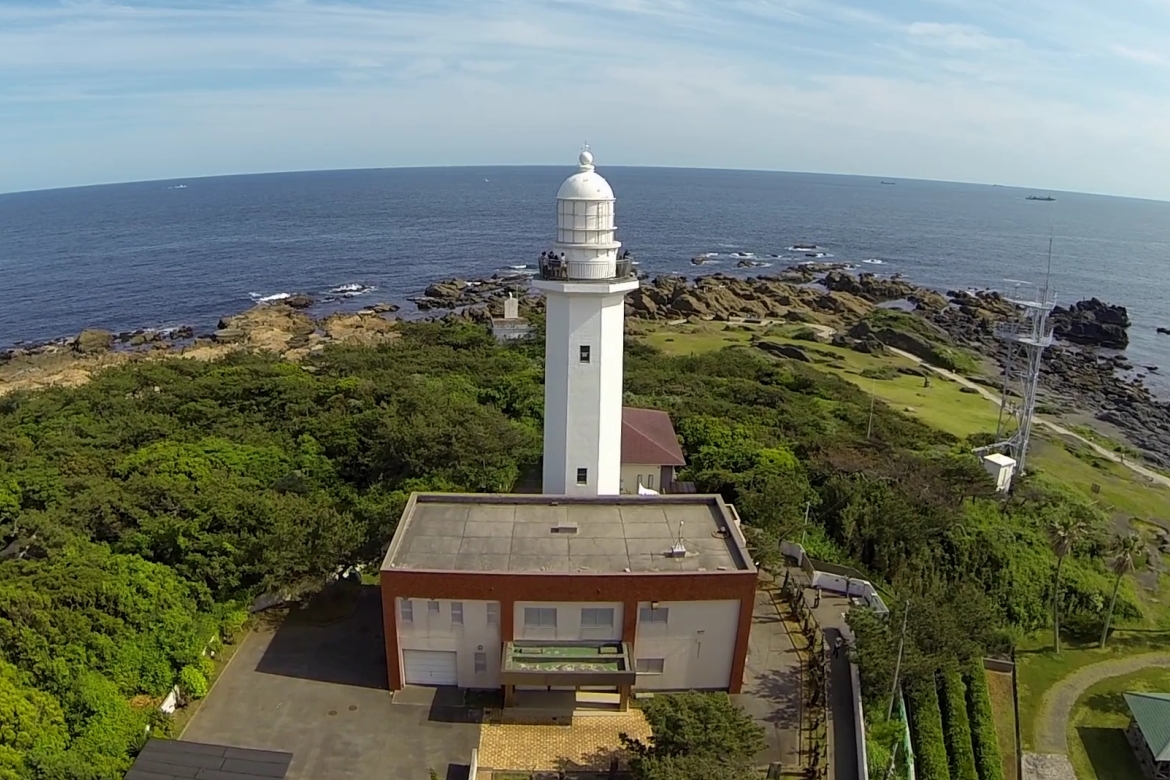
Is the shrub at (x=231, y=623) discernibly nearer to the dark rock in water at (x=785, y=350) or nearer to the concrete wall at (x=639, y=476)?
the concrete wall at (x=639, y=476)

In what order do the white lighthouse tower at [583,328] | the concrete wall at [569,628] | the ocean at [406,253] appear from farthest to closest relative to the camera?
the ocean at [406,253], the white lighthouse tower at [583,328], the concrete wall at [569,628]

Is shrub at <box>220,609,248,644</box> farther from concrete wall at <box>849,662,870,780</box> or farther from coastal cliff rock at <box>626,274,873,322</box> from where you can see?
coastal cliff rock at <box>626,274,873,322</box>

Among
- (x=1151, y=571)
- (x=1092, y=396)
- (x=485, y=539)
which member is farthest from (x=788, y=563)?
(x=1092, y=396)

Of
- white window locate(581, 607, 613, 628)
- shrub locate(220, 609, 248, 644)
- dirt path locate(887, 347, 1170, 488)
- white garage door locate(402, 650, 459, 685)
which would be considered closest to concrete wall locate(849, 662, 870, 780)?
white window locate(581, 607, 613, 628)

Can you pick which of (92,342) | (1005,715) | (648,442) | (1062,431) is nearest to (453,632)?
(648,442)

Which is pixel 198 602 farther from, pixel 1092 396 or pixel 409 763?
pixel 1092 396

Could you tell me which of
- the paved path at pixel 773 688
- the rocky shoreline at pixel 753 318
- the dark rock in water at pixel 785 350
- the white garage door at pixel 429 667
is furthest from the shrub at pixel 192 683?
the dark rock in water at pixel 785 350
